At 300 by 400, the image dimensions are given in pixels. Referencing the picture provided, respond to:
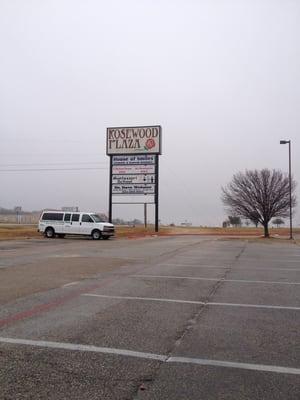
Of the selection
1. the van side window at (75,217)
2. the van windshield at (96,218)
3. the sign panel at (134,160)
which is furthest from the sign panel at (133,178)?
the van side window at (75,217)

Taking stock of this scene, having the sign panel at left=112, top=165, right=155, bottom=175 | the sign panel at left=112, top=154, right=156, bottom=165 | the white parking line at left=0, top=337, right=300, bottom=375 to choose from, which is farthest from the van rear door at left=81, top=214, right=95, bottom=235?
the white parking line at left=0, top=337, right=300, bottom=375

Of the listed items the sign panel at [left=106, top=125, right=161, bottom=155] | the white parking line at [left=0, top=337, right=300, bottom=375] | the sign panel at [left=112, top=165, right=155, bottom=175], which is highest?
the sign panel at [left=106, top=125, right=161, bottom=155]

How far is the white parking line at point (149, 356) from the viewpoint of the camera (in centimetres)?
589

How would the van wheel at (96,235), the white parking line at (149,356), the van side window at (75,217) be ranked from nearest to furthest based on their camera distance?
the white parking line at (149,356), the van wheel at (96,235), the van side window at (75,217)

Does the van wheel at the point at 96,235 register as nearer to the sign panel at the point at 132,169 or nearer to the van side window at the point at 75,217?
the van side window at the point at 75,217

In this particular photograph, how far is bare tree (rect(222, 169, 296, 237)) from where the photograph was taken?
5075 cm

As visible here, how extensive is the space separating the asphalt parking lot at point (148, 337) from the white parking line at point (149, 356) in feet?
0.04

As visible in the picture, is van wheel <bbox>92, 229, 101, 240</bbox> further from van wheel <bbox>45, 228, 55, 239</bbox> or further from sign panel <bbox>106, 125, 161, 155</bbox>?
sign panel <bbox>106, 125, 161, 155</bbox>

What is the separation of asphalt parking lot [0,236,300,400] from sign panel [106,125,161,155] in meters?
39.0

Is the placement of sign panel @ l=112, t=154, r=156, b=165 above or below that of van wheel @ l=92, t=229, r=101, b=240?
above

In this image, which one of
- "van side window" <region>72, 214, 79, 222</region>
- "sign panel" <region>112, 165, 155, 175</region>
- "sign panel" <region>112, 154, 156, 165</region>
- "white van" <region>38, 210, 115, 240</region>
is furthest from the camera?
"sign panel" <region>112, 154, 156, 165</region>

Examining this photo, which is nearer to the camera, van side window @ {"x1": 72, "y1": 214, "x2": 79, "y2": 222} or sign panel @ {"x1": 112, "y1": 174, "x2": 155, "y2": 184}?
van side window @ {"x1": 72, "y1": 214, "x2": 79, "y2": 222}

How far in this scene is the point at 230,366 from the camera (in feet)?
19.5

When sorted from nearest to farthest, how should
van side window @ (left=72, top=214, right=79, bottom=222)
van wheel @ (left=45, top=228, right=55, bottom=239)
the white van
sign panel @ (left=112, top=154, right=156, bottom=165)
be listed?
1. the white van
2. van side window @ (left=72, top=214, right=79, bottom=222)
3. van wheel @ (left=45, top=228, right=55, bottom=239)
4. sign panel @ (left=112, top=154, right=156, bottom=165)
